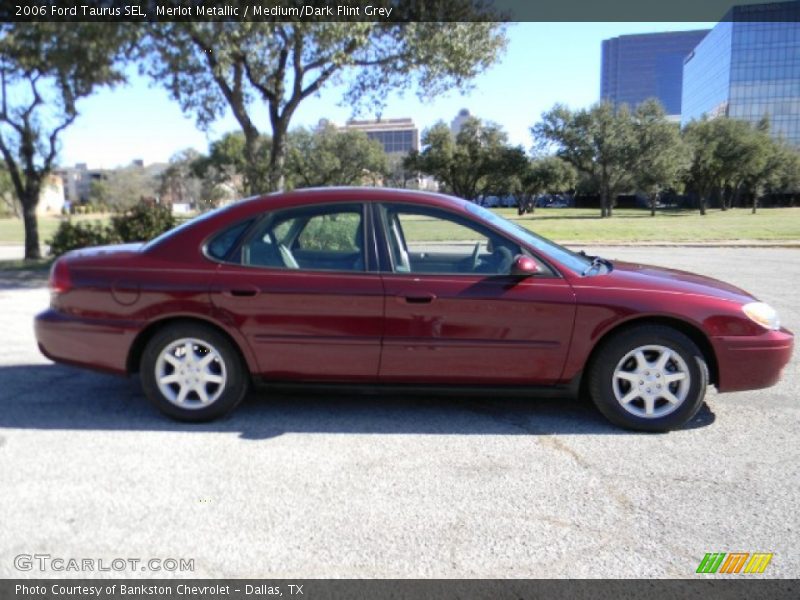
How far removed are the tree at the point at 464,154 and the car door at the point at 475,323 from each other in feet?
181

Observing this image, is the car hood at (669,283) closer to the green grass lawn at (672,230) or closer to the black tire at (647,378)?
→ the black tire at (647,378)

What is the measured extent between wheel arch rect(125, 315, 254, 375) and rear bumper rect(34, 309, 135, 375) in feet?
0.15

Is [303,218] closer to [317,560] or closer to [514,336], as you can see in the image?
[514,336]

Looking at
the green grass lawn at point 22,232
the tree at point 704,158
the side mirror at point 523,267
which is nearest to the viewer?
the side mirror at point 523,267

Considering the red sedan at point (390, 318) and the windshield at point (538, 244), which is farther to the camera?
the windshield at point (538, 244)

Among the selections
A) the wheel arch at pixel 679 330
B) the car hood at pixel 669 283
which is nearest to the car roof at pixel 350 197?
the car hood at pixel 669 283

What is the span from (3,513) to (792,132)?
12645 centimetres

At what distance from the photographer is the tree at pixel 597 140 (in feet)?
188

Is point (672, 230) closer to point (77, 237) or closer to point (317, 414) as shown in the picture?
point (77, 237)

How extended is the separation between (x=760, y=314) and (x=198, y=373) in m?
3.84

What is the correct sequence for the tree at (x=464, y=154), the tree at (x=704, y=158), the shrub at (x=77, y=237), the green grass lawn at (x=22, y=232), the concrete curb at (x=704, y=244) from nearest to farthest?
the shrub at (x=77, y=237)
the concrete curb at (x=704, y=244)
the green grass lawn at (x=22, y=232)
the tree at (x=464, y=154)
the tree at (x=704, y=158)

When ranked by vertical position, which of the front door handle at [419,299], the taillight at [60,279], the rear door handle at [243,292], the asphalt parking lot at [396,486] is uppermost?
the taillight at [60,279]

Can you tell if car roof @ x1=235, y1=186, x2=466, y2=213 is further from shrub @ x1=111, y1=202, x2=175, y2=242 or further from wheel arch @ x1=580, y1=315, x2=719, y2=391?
shrub @ x1=111, y1=202, x2=175, y2=242

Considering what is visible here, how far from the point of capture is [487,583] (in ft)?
8.04
